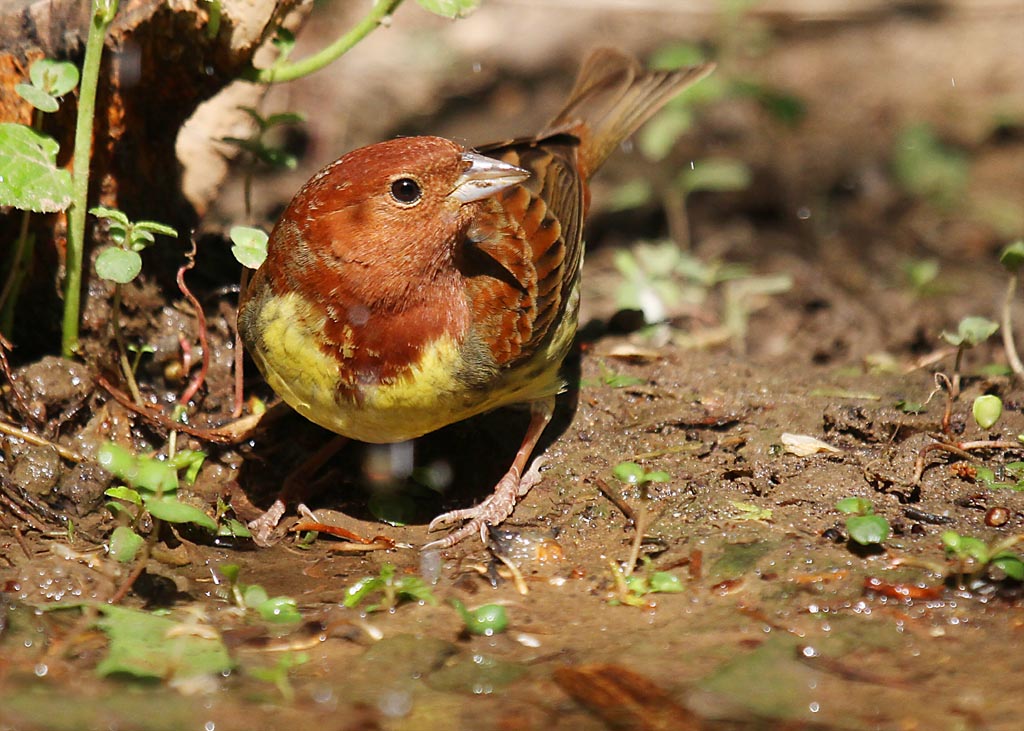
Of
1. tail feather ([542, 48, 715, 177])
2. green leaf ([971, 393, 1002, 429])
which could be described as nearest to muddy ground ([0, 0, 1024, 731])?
green leaf ([971, 393, 1002, 429])

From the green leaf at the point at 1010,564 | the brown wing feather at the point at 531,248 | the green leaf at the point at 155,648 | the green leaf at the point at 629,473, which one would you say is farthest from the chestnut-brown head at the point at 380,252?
the green leaf at the point at 1010,564

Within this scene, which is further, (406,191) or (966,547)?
(406,191)

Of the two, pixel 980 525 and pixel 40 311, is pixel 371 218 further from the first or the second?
pixel 980 525

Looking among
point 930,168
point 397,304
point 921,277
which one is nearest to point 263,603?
point 397,304

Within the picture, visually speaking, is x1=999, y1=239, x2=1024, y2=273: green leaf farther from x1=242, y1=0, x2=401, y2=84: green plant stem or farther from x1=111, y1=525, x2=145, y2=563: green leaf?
x1=111, y1=525, x2=145, y2=563: green leaf

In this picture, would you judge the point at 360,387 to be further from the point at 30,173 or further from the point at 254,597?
the point at 30,173

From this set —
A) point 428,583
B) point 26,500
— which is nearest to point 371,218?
point 428,583

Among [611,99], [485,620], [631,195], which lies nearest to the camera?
[485,620]
